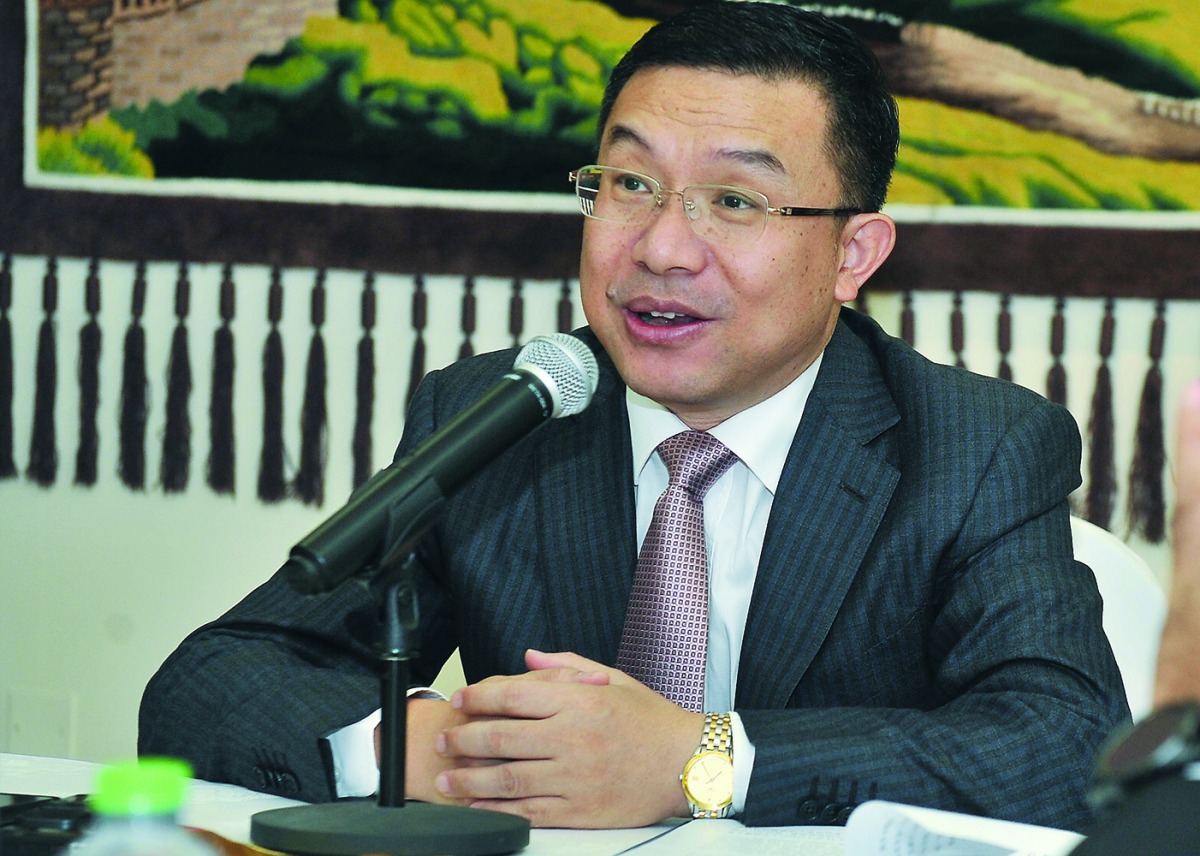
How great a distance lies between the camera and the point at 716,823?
131 centimetres

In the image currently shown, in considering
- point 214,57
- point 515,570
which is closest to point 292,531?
point 214,57

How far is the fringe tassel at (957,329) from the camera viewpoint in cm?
261

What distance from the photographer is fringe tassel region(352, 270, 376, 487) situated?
9.46ft

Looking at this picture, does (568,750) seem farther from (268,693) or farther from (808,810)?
(268,693)

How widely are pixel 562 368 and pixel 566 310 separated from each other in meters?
1.59

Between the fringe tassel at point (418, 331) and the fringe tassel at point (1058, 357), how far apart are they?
1.15m

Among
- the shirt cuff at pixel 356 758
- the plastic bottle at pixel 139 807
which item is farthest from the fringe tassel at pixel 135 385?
the plastic bottle at pixel 139 807

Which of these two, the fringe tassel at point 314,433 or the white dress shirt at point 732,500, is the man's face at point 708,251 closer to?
the white dress shirt at point 732,500

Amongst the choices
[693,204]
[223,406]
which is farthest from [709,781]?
[223,406]

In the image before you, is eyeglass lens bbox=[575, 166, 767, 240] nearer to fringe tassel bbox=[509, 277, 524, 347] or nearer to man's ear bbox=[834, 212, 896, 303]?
man's ear bbox=[834, 212, 896, 303]

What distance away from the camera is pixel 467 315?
284 centimetres

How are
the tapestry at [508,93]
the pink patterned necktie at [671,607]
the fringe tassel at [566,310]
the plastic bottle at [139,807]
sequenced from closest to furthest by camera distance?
1. the plastic bottle at [139,807]
2. the pink patterned necktie at [671,607]
3. the tapestry at [508,93]
4. the fringe tassel at [566,310]

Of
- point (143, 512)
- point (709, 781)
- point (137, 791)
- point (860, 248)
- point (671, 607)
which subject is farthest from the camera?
point (143, 512)

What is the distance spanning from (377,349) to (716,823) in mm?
1744
